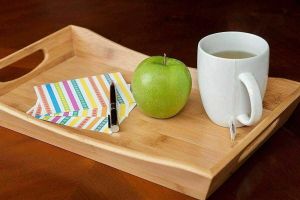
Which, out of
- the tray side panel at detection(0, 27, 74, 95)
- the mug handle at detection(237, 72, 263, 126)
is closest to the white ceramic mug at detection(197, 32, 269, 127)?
the mug handle at detection(237, 72, 263, 126)

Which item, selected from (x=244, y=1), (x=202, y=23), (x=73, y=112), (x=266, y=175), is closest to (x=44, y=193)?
(x=73, y=112)

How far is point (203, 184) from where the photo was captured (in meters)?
0.59

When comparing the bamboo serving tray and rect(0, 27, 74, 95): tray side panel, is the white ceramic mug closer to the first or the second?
the bamboo serving tray

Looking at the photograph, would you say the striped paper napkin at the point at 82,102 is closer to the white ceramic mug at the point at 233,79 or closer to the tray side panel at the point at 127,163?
the tray side panel at the point at 127,163

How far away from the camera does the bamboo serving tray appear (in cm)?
61

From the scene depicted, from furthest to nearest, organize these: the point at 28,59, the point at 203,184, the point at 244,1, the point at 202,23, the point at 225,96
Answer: the point at 244,1
the point at 202,23
the point at 28,59
the point at 225,96
the point at 203,184

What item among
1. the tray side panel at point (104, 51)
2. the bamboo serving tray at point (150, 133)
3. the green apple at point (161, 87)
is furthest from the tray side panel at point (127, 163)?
the tray side panel at point (104, 51)

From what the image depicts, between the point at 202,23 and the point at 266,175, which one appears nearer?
the point at 266,175

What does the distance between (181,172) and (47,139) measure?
9.4 inches

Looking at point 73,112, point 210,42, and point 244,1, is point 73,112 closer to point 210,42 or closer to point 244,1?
point 210,42

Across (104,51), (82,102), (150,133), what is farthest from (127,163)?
Result: (104,51)

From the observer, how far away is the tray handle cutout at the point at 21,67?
958 mm

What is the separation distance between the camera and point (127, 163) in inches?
25.6

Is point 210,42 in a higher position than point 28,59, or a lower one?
higher
